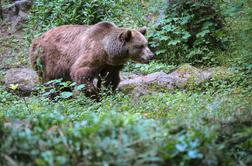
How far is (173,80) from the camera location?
9445 millimetres

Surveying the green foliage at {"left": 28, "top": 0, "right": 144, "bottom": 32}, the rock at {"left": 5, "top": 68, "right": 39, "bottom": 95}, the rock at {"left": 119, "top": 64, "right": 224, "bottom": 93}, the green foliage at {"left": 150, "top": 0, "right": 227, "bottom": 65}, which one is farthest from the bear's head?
the green foliage at {"left": 28, "top": 0, "right": 144, "bottom": 32}

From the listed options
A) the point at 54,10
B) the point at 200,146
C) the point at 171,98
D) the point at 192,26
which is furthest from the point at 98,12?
the point at 200,146

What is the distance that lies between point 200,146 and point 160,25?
9.21m

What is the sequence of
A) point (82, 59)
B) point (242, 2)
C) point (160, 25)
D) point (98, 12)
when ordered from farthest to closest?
1. point (98, 12)
2. point (160, 25)
3. point (82, 59)
4. point (242, 2)

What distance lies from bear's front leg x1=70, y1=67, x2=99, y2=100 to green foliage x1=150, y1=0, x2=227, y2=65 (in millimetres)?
3184

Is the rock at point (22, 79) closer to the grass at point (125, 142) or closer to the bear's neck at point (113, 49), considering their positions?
the bear's neck at point (113, 49)

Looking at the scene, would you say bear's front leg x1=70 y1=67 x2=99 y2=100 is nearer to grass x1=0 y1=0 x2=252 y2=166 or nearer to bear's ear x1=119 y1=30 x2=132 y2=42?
bear's ear x1=119 y1=30 x2=132 y2=42

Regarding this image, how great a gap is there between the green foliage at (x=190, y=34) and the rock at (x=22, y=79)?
3391mm

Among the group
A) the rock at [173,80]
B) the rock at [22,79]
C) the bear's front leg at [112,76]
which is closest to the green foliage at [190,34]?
the rock at [173,80]

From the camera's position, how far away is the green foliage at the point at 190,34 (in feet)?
37.1

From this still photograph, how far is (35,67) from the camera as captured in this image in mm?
10055

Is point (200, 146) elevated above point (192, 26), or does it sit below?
above

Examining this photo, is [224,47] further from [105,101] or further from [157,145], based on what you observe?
[157,145]

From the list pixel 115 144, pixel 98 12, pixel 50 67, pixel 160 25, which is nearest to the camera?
pixel 115 144
